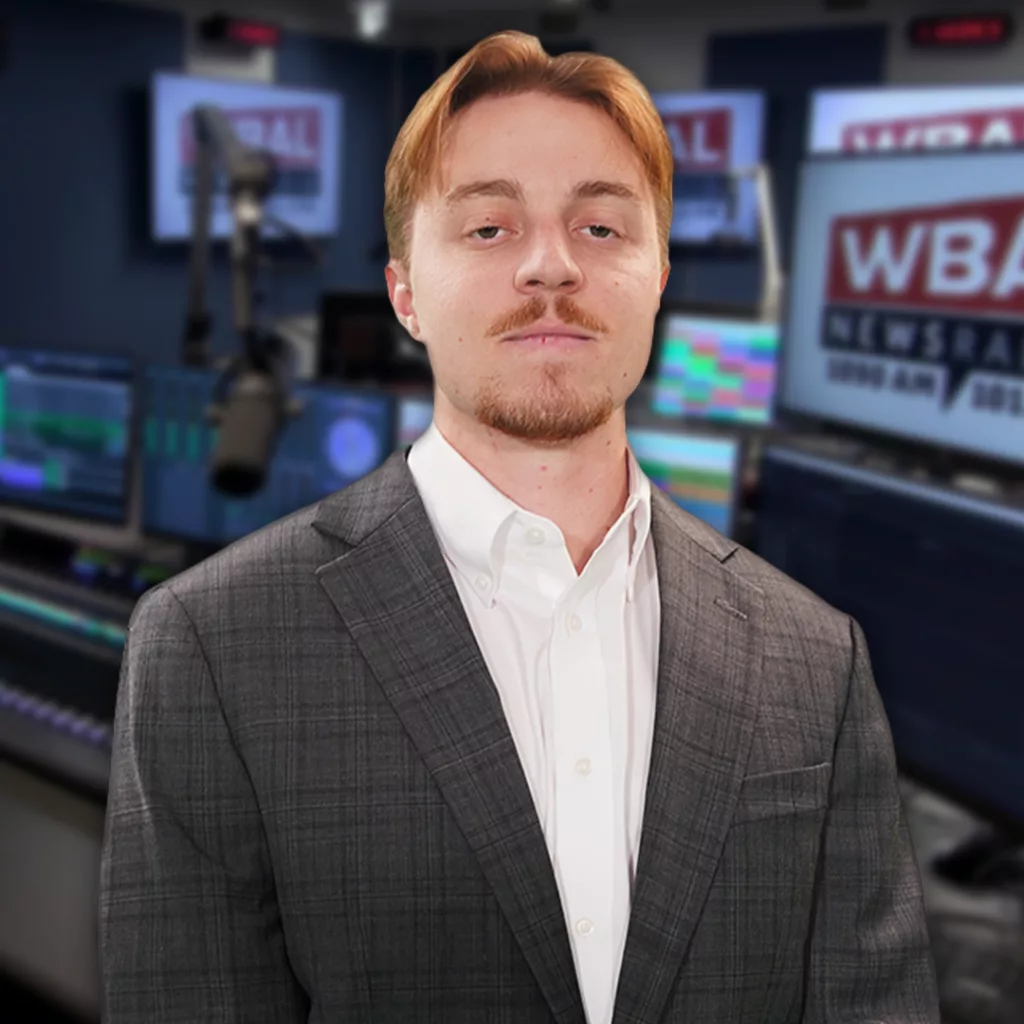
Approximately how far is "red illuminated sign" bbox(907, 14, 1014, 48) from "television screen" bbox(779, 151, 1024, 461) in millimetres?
3237

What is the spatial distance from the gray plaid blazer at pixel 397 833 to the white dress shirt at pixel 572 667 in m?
0.02

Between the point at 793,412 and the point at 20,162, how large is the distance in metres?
2.98

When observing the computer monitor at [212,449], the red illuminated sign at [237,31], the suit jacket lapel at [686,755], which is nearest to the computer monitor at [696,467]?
the computer monitor at [212,449]

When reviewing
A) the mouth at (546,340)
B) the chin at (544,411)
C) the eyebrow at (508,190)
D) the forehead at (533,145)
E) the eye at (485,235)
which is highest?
the forehead at (533,145)

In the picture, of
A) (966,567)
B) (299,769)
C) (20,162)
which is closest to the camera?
(299,769)

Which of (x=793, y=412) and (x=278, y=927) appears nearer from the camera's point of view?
(x=278, y=927)

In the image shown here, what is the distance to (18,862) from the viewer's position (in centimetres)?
211

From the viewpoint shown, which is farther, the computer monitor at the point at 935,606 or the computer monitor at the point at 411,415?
the computer monitor at the point at 411,415

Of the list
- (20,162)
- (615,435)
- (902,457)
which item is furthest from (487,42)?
(20,162)

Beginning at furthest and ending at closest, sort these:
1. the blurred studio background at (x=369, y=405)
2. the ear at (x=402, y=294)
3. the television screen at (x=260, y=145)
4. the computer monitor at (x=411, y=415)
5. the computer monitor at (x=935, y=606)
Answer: the television screen at (x=260, y=145) → the computer monitor at (x=411, y=415) → the blurred studio background at (x=369, y=405) → the computer monitor at (x=935, y=606) → the ear at (x=402, y=294)

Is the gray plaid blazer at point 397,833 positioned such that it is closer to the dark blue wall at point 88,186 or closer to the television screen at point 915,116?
the dark blue wall at point 88,186

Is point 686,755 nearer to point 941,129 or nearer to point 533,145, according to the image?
point 533,145

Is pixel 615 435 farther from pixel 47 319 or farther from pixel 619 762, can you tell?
pixel 47 319

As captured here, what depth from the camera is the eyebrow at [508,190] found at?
83 cm
